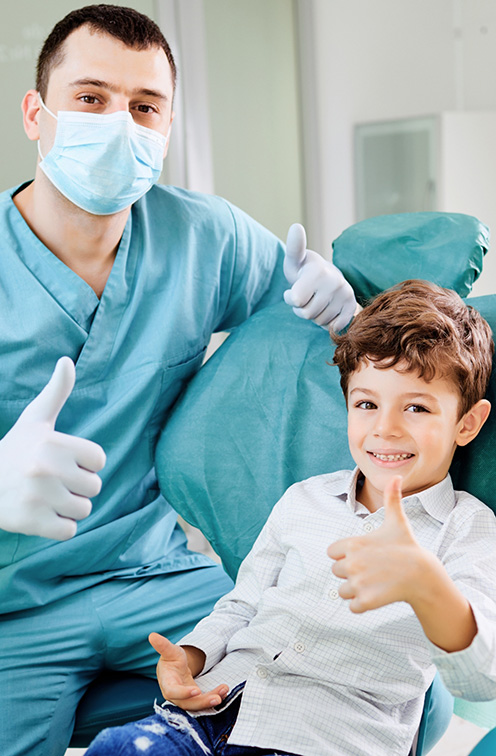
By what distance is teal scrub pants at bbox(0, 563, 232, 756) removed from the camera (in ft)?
3.93

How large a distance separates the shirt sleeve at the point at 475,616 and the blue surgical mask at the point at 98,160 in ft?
2.59

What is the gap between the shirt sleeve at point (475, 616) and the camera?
2.46ft

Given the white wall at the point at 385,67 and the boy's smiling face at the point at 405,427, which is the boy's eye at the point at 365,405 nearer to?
the boy's smiling face at the point at 405,427

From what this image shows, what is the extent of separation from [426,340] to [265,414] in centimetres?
36

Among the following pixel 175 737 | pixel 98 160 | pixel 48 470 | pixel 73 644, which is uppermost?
pixel 98 160

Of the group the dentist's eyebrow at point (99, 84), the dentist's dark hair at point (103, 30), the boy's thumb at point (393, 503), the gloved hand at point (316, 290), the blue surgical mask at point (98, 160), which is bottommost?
the boy's thumb at point (393, 503)

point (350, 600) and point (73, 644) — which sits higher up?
point (350, 600)

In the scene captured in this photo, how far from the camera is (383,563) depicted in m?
0.72

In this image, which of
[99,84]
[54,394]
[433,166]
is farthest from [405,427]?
[433,166]

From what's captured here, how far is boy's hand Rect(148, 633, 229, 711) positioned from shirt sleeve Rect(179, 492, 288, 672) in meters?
0.06

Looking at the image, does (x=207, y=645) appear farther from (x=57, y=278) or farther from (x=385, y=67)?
(x=385, y=67)

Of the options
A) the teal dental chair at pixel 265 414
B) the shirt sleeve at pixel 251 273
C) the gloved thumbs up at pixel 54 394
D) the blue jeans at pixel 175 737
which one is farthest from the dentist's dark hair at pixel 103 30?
the blue jeans at pixel 175 737

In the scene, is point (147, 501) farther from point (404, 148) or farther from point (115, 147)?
point (404, 148)

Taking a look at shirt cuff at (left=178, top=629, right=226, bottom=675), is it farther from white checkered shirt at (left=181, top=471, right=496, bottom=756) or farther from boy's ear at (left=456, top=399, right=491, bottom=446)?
boy's ear at (left=456, top=399, right=491, bottom=446)
